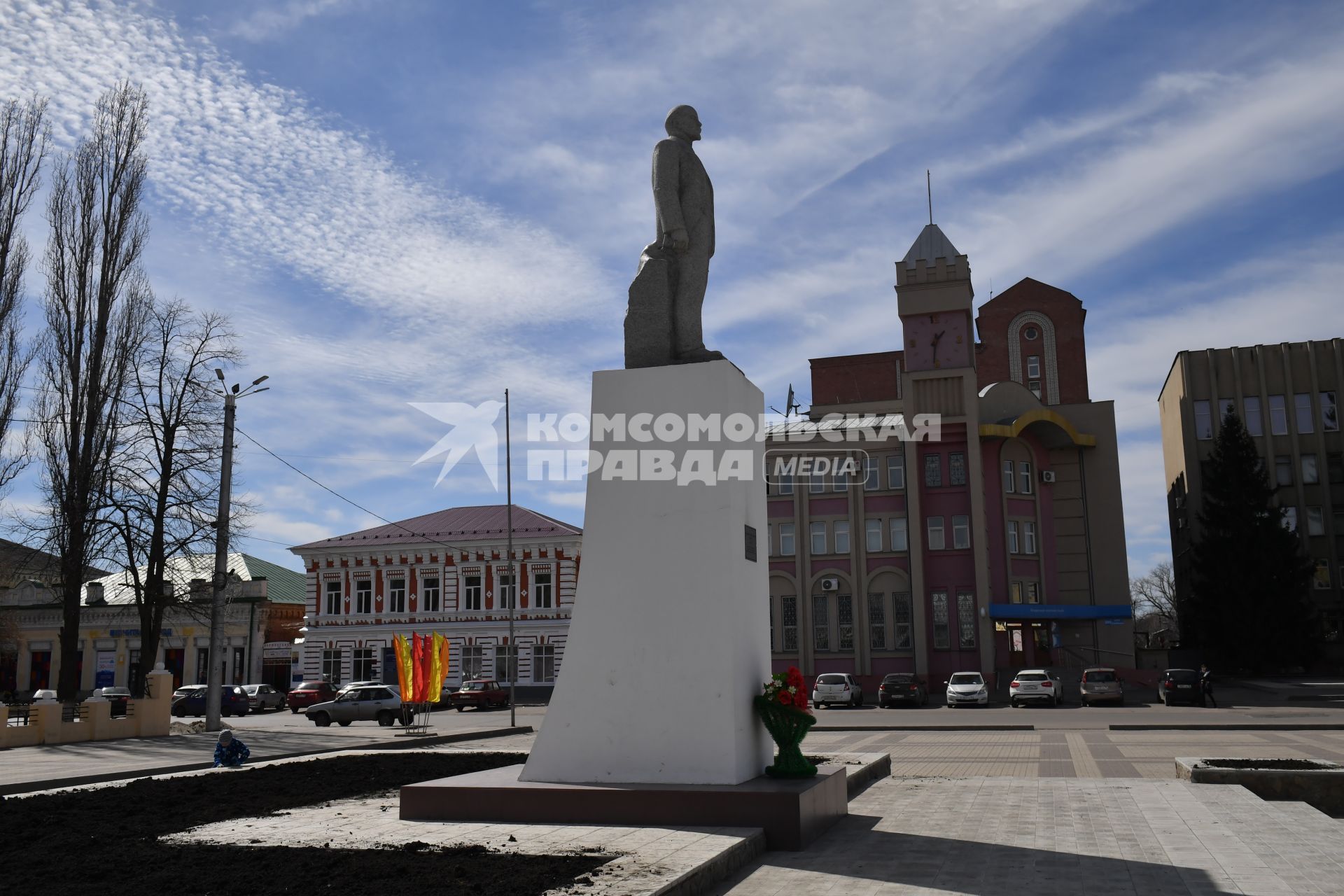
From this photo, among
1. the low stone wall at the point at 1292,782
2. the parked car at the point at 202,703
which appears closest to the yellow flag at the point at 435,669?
the parked car at the point at 202,703

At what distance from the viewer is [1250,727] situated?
21547 mm

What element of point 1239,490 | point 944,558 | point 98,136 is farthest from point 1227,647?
point 98,136

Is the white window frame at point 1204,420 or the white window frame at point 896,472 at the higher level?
the white window frame at point 1204,420

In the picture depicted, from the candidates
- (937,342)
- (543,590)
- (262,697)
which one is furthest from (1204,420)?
(262,697)

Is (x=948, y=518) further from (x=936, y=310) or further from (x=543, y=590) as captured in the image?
(x=543, y=590)

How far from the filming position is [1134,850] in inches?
287

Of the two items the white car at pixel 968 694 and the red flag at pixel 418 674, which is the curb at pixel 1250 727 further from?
the red flag at pixel 418 674

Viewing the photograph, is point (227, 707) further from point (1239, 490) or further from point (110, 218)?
point (1239, 490)

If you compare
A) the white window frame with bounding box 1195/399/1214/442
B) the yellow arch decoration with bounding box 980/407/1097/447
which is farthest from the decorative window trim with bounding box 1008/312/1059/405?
the yellow arch decoration with bounding box 980/407/1097/447

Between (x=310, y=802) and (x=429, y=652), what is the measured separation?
16126 millimetres

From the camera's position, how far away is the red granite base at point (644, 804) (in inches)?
298

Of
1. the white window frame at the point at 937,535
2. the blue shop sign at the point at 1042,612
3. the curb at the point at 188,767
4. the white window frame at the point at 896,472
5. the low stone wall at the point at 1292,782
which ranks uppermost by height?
the white window frame at the point at 896,472

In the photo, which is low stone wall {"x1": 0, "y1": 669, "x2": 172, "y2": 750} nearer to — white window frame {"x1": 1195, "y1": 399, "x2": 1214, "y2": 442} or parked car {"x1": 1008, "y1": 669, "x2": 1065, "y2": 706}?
parked car {"x1": 1008, "y1": 669, "x2": 1065, "y2": 706}

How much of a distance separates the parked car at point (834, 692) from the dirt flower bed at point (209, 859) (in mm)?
25649
